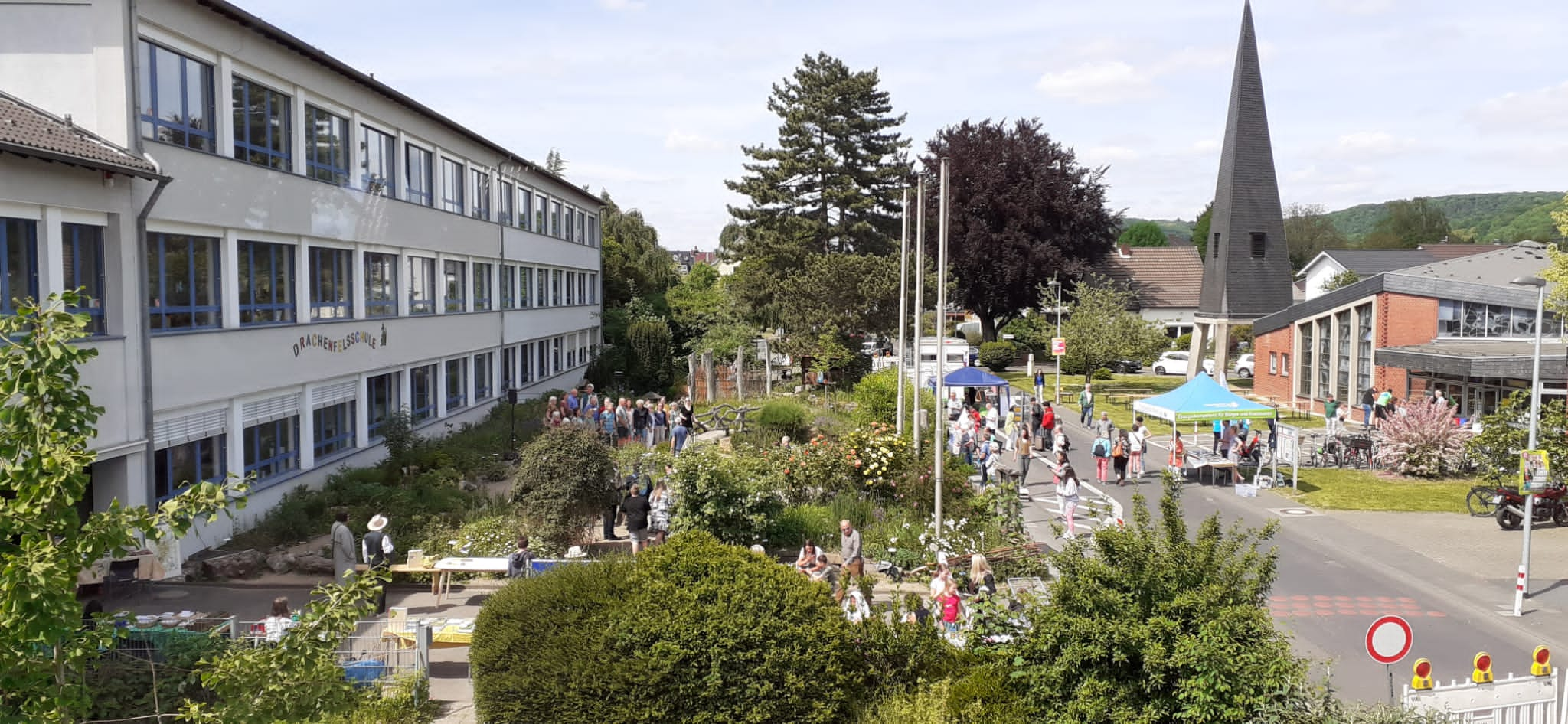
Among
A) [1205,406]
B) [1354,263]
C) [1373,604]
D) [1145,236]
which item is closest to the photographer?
[1373,604]

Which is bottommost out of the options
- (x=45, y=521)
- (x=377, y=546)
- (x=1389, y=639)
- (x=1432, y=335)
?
(x=377, y=546)

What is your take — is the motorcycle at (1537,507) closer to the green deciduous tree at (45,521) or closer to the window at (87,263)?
the green deciduous tree at (45,521)

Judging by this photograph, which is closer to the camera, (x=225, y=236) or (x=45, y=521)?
(x=45, y=521)

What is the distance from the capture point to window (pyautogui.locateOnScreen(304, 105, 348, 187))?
21.5 metres

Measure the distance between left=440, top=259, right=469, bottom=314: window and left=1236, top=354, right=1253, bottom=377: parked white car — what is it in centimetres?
3856

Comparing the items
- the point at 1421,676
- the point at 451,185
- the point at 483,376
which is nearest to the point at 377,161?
the point at 451,185

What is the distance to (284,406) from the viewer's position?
65.5 feet

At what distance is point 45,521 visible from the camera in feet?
17.8

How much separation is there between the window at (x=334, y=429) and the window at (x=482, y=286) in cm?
976

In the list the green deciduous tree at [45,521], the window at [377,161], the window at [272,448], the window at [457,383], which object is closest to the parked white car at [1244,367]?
the window at [457,383]

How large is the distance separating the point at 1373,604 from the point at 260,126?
19.3 metres

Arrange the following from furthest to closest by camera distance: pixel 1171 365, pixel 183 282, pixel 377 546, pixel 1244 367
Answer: pixel 1171 365, pixel 1244 367, pixel 183 282, pixel 377 546

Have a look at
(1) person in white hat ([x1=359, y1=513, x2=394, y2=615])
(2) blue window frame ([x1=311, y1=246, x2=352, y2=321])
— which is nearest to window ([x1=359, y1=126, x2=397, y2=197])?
(2) blue window frame ([x1=311, y1=246, x2=352, y2=321])

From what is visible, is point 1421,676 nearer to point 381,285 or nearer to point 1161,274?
point 381,285
